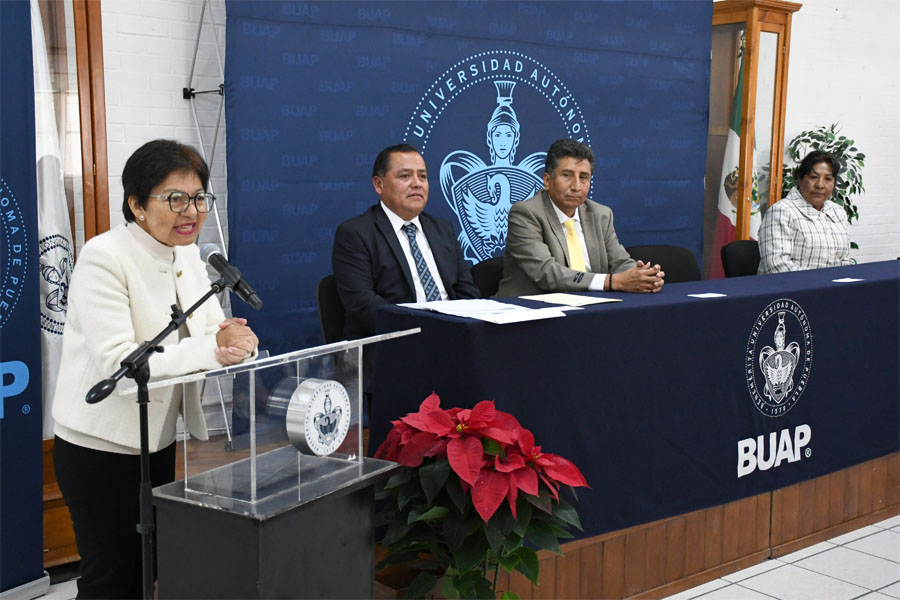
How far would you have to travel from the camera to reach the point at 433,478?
1766 mm

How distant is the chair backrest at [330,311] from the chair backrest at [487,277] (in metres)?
0.68

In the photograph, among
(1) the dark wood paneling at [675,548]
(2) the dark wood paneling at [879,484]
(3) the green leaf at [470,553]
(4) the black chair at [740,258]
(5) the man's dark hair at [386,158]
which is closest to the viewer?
(3) the green leaf at [470,553]

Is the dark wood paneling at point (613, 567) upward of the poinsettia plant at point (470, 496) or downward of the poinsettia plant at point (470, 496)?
downward

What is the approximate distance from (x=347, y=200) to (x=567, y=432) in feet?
5.48

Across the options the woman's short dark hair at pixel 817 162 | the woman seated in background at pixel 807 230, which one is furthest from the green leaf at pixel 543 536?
the woman's short dark hair at pixel 817 162

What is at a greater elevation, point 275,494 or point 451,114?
point 451,114

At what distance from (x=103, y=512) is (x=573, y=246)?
2027mm

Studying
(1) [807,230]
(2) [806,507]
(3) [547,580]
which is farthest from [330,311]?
(1) [807,230]

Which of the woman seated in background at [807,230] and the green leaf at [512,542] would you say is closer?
the green leaf at [512,542]

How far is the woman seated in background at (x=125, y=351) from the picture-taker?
168 cm

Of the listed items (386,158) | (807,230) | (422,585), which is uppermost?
(386,158)

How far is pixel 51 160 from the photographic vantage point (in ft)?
8.77

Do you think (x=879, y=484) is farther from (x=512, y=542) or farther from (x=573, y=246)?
(x=512, y=542)

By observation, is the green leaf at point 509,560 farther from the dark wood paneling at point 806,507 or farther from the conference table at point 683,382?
the dark wood paneling at point 806,507
